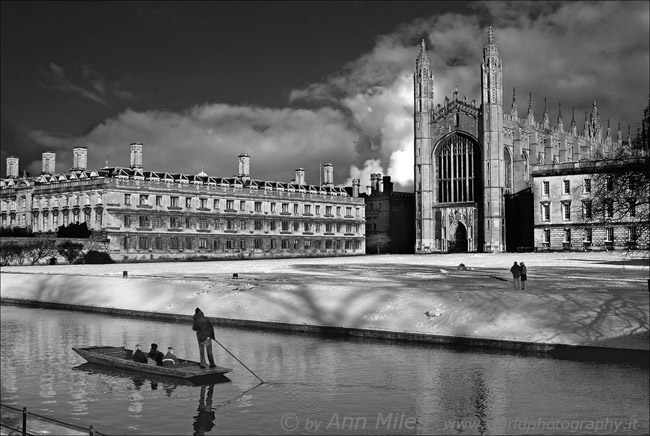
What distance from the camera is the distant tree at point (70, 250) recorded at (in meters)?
74.7

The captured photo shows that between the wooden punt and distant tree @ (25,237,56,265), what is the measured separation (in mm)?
53739

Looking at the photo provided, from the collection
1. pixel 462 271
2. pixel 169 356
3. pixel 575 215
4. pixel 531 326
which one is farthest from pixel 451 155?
pixel 169 356

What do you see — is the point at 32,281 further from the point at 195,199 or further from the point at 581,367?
the point at 195,199

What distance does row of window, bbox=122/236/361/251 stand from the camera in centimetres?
8554

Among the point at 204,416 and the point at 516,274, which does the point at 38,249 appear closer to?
the point at 516,274

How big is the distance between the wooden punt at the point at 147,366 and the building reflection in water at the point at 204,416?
2.82 feet

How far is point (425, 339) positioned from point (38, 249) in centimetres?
5615

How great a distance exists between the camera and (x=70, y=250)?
7556 centimetres

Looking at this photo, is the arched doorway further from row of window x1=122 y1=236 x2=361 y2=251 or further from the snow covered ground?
the snow covered ground

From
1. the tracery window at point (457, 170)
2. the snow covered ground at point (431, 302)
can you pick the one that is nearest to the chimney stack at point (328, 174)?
the tracery window at point (457, 170)

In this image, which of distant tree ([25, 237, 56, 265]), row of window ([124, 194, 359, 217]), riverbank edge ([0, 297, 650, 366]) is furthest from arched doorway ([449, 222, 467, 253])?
riverbank edge ([0, 297, 650, 366])

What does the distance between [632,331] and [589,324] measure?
144cm

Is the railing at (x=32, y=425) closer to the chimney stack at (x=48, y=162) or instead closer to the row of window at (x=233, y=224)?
the row of window at (x=233, y=224)

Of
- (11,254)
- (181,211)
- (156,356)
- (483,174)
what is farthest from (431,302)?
(483,174)
